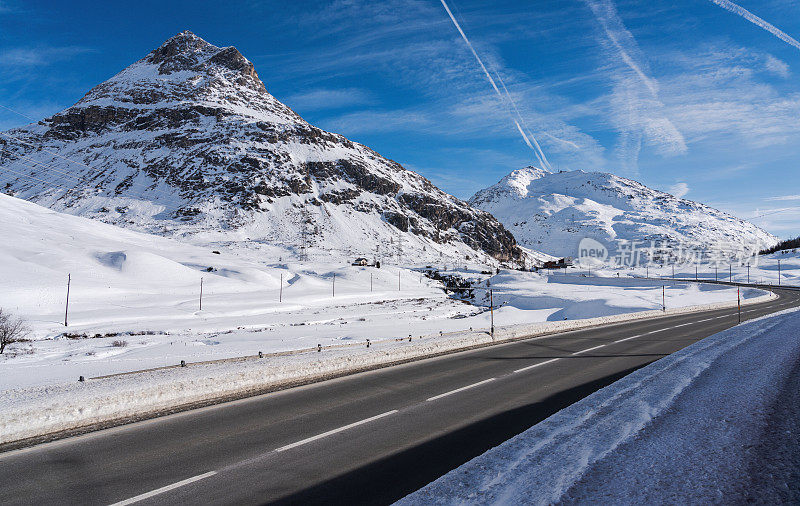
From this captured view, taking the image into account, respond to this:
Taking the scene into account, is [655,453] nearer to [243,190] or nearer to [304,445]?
[304,445]

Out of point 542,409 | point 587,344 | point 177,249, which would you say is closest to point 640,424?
point 542,409

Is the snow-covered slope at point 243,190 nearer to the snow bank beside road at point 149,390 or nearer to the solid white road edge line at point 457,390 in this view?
the snow bank beside road at point 149,390

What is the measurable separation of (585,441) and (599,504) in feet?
6.02

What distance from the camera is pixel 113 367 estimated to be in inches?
557

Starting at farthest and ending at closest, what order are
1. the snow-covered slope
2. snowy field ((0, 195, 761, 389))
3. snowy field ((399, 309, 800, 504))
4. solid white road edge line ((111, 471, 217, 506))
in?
1. the snow-covered slope
2. snowy field ((0, 195, 761, 389))
3. solid white road edge line ((111, 471, 217, 506))
4. snowy field ((399, 309, 800, 504))

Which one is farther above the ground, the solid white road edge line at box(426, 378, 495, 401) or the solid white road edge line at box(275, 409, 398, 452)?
the solid white road edge line at box(275, 409, 398, 452)

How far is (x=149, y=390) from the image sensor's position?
25.5ft

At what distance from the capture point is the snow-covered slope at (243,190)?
130m

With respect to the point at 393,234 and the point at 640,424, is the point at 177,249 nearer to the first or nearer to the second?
the point at 393,234

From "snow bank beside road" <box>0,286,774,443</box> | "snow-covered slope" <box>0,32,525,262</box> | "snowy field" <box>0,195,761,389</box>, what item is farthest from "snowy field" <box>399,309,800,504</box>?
"snow-covered slope" <box>0,32,525,262</box>

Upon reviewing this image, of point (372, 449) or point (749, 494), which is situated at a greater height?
point (749, 494)

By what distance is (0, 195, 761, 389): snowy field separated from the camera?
21188 mm

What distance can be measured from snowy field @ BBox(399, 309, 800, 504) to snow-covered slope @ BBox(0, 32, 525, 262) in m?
102

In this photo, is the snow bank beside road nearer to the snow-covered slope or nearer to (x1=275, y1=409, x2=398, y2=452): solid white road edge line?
(x1=275, y1=409, x2=398, y2=452): solid white road edge line
